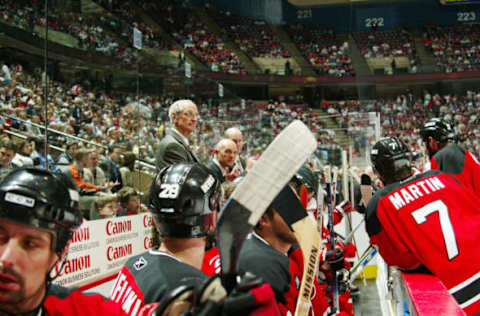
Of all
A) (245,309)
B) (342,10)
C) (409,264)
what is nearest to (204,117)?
(409,264)

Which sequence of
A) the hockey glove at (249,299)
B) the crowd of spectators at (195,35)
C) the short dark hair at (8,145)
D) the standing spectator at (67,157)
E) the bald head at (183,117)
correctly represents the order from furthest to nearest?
the crowd of spectators at (195,35) → the bald head at (183,117) → the standing spectator at (67,157) → the short dark hair at (8,145) → the hockey glove at (249,299)

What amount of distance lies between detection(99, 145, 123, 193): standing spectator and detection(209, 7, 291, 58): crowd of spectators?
2139 centimetres

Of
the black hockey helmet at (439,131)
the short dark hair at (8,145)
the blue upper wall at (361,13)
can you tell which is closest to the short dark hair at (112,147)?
the short dark hair at (8,145)

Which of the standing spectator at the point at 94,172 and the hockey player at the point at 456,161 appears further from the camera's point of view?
the standing spectator at the point at 94,172

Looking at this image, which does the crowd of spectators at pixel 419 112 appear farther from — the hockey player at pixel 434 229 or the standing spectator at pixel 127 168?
the hockey player at pixel 434 229

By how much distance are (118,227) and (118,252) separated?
0.20 meters

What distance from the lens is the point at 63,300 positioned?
3.73 feet

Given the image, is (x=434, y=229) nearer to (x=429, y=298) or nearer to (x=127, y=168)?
(x=429, y=298)

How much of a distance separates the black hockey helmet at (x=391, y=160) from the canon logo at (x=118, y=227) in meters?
2.24

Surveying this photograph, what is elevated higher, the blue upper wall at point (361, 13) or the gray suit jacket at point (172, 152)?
the blue upper wall at point (361, 13)

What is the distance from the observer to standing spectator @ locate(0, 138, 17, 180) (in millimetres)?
2730

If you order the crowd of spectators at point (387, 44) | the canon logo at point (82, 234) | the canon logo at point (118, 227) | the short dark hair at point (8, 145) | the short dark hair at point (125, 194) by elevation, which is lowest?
the canon logo at point (118, 227)

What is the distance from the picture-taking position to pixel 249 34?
25.3 meters

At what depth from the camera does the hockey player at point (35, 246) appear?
104 cm
